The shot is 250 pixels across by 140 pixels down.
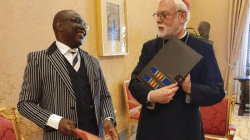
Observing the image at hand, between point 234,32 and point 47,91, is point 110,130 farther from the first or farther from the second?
point 234,32

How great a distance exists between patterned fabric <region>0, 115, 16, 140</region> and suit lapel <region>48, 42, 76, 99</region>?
0.67 meters

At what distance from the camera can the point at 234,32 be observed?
5.79 metres

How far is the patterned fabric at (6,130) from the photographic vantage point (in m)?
1.50

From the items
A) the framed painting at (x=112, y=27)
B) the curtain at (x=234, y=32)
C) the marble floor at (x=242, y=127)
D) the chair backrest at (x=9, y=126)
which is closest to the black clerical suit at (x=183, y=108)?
the chair backrest at (x=9, y=126)

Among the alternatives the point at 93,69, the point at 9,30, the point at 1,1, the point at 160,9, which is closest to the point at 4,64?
the point at 9,30

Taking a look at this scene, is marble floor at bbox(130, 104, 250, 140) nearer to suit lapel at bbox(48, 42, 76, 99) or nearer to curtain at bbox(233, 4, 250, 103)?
curtain at bbox(233, 4, 250, 103)

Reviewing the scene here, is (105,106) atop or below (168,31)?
below

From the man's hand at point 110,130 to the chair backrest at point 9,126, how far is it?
2.43 feet

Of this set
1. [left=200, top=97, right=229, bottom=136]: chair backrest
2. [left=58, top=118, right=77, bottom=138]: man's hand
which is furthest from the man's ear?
[left=200, top=97, right=229, bottom=136]: chair backrest

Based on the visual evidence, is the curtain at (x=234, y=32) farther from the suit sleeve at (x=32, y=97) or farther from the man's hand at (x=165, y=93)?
the suit sleeve at (x=32, y=97)

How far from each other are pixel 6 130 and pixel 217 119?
2072 millimetres

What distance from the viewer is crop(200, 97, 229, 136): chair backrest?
2.38 metres

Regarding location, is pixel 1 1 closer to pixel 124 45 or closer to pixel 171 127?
pixel 171 127

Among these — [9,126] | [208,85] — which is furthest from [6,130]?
[208,85]
